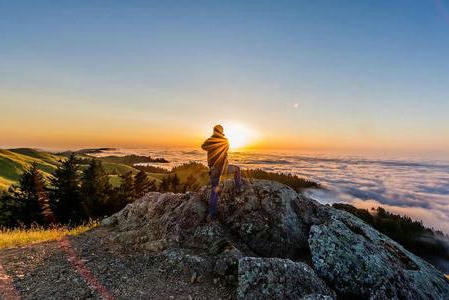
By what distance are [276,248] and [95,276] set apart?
6.89m

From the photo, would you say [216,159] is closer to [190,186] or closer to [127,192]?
[127,192]

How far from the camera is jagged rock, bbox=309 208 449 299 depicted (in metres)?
9.57

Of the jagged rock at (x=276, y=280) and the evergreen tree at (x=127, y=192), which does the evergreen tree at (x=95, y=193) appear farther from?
the jagged rock at (x=276, y=280)

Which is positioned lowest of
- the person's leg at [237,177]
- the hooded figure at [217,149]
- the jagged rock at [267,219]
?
the jagged rock at [267,219]

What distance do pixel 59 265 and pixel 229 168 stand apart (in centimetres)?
789

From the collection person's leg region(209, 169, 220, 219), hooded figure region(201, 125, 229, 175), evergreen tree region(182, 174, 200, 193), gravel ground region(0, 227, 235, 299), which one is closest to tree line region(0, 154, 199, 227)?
gravel ground region(0, 227, 235, 299)

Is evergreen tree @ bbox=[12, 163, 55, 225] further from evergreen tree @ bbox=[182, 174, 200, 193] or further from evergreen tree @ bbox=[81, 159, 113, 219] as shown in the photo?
evergreen tree @ bbox=[182, 174, 200, 193]

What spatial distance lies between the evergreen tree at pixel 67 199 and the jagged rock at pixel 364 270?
110 feet

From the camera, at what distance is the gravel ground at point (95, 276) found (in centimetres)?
834

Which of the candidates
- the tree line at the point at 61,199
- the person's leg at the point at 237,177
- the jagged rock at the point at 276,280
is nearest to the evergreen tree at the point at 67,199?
the tree line at the point at 61,199

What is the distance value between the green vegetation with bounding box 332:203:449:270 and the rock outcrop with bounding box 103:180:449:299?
10873 centimetres

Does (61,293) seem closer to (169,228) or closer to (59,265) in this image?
(59,265)

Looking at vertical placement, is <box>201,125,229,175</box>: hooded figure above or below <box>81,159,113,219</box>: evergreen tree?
above

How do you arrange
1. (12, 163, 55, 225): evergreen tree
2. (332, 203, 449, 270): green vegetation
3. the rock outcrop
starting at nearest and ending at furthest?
the rock outcrop, (12, 163, 55, 225): evergreen tree, (332, 203, 449, 270): green vegetation
